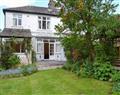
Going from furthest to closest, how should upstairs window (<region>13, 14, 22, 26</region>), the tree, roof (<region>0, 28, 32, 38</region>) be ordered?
upstairs window (<region>13, 14, 22, 26</region>)
roof (<region>0, 28, 32, 38</region>)
the tree

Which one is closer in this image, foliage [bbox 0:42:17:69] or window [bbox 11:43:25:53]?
foliage [bbox 0:42:17:69]

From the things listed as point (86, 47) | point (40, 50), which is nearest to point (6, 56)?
point (86, 47)

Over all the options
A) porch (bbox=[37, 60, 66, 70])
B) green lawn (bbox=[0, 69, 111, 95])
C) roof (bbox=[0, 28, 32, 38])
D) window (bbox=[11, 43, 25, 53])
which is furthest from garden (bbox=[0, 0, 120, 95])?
roof (bbox=[0, 28, 32, 38])

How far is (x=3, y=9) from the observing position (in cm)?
3161

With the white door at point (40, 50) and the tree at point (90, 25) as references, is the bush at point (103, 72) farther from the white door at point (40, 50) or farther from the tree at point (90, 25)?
the white door at point (40, 50)

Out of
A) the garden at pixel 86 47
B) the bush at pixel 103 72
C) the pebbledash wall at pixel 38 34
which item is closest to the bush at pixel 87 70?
the garden at pixel 86 47

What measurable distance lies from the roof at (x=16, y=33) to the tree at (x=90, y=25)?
A: 35.0 feet

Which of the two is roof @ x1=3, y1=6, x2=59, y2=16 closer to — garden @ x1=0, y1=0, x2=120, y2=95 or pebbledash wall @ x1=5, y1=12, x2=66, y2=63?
pebbledash wall @ x1=5, y1=12, x2=66, y2=63

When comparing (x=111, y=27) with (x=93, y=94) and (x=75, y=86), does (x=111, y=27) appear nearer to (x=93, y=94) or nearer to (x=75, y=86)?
(x=75, y=86)

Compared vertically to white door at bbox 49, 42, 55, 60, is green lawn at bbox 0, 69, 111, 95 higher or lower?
lower

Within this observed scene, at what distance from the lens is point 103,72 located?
16.6 metres

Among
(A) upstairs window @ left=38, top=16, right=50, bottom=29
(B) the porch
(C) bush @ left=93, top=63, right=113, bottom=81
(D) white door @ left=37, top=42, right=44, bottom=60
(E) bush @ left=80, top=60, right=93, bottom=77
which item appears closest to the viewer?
(C) bush @ left=93, top=63, right=113, bottom=81

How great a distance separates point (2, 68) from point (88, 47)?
8.47m

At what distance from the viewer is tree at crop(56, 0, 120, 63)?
18094mm
